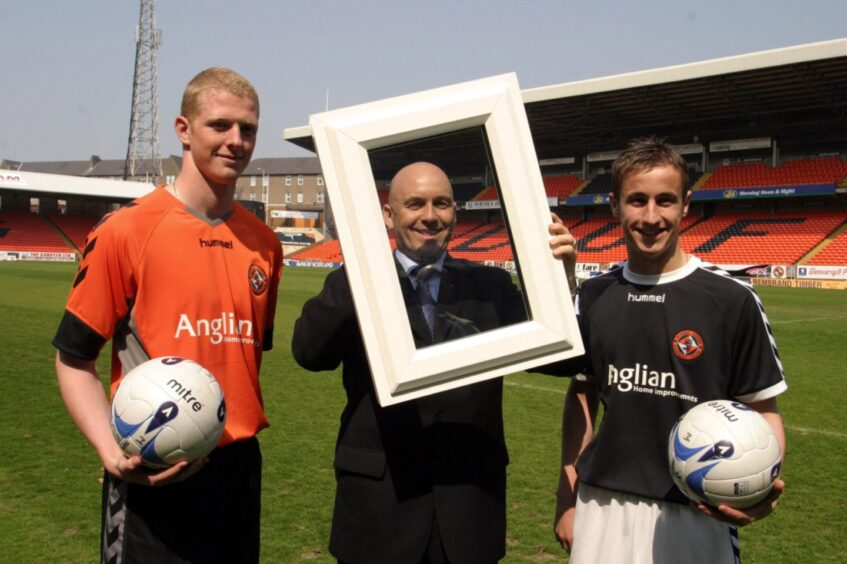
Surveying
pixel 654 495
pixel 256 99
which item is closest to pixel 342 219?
pixel 256 99

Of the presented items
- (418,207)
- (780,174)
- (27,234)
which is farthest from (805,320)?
(27,234)

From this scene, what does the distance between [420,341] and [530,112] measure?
35029 mm

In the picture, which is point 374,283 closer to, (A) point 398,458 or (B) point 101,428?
(A) point 398,458

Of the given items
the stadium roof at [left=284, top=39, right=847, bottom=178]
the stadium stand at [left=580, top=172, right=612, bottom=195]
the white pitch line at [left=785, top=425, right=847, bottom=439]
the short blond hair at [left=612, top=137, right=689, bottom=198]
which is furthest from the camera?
the stadium stand at [left=580, top=172, right=612, bottom=195]

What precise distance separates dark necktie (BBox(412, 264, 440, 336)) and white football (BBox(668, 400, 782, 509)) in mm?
801

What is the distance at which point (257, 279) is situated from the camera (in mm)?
2564

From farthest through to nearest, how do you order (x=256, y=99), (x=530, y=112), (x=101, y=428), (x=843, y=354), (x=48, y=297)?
(x=530, y=112)
(x=48, y=297)
(x=843, y=354)
(x=256, y=99)
(x=101, y=428)

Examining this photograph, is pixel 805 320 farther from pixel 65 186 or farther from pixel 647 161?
pixel 65 186

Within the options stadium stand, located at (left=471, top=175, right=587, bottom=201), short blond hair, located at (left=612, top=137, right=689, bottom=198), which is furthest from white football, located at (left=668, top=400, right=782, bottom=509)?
stadium stand, located at (left=471, top=175, right=587, bottom=201)

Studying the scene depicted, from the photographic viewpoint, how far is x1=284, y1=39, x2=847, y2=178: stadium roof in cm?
2903

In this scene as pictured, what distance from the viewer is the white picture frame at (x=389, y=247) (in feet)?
6.63

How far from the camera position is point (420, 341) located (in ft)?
6.83

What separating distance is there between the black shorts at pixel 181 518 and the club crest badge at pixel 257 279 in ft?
1.80

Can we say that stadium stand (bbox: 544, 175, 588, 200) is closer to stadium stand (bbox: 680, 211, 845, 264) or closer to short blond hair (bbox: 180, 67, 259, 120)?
stadium stand (bbox: 680, 211, 845, 264)
